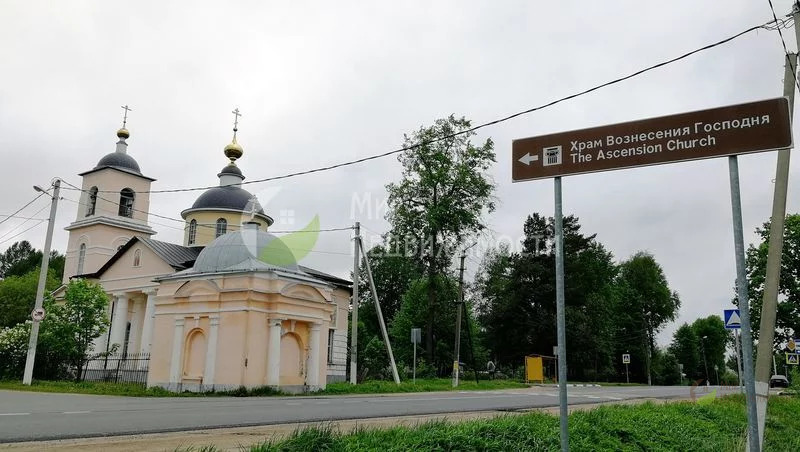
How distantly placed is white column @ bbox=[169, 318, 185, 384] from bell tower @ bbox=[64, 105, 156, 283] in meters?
20.1

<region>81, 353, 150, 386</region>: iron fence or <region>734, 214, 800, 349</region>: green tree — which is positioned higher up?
<region>734, 214, 800, 349</region>: green tree

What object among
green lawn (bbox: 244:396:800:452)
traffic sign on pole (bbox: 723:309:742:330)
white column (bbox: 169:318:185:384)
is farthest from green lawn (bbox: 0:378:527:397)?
green lawn (bbox: 244:396:800:452)

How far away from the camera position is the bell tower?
135 ft

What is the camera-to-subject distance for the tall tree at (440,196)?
40.1 m

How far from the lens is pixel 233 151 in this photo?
4312 centimetres

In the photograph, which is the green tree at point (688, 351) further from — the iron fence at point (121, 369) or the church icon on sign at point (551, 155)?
the church icon on sign at point (551, 155)

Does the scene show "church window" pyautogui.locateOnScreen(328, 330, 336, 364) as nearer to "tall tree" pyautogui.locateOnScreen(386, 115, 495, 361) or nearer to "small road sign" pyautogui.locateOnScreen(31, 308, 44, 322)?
"tall tree" pyautogui.locateOnScreen(386, 115, 495, 361)

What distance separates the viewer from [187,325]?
23.3 meters

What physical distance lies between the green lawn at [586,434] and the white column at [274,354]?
14.5m

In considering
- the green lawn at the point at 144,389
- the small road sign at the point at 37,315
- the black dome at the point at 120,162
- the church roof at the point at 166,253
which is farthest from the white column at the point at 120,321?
the small road sign at the point at 37,315

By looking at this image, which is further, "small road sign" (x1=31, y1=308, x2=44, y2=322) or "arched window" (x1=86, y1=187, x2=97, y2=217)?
"arched window" (x1=86, y1=187, x2=97, y2=217)

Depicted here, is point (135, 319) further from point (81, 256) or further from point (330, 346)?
point (330, 346)

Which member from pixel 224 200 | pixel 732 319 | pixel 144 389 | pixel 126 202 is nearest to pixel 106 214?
pixel 126 202

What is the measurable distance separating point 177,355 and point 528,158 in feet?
66.7
